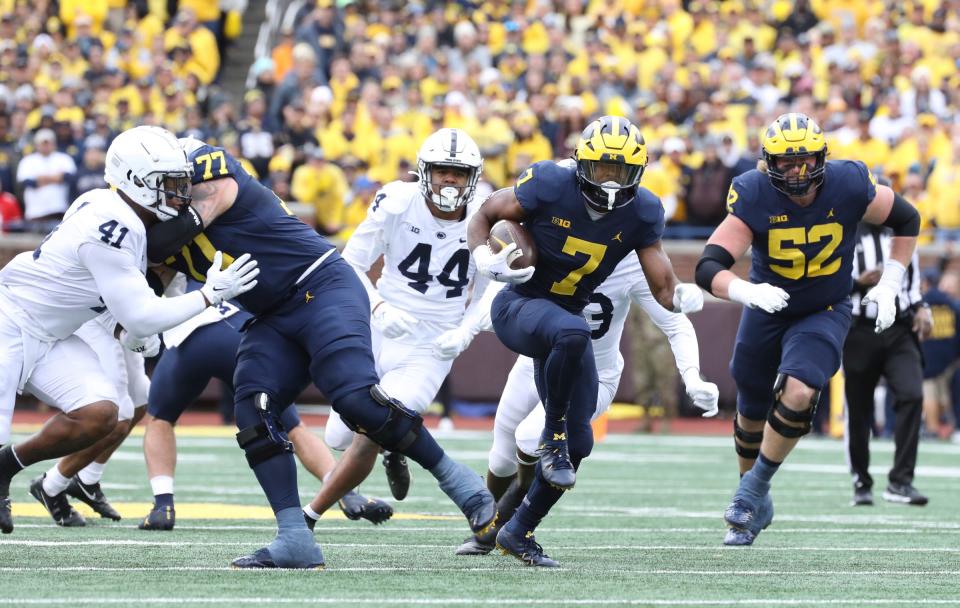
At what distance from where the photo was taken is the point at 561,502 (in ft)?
29.9

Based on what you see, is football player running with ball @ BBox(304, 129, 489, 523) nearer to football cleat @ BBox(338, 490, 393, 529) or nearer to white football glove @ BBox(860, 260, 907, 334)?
football cleat @ BBox(338, 490, 393, 529)

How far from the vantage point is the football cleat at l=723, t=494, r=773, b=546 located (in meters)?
7.00

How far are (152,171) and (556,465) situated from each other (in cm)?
174

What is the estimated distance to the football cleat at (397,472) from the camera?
293 inches

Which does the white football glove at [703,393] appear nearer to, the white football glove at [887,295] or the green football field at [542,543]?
the green football field at [542,543]

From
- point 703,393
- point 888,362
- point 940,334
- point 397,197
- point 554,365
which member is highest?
point 397,197

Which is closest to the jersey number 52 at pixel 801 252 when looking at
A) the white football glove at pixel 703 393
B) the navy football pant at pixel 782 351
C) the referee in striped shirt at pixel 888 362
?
the navy football pant at pixel 782 351

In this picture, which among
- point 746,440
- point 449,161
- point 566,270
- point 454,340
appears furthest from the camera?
point 746,440

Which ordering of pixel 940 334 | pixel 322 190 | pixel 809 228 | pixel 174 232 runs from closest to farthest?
pixel 174 232 < pixel 809 228 < pixel 940 334 < pixel 322 190

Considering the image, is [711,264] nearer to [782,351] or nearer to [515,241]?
[782,351]

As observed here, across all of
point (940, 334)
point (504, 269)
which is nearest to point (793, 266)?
point (504, 269)

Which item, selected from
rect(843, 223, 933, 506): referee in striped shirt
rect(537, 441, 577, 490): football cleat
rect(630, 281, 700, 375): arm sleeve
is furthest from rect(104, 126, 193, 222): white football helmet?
rect(843, 223, 933, 506): referee in striped shirt

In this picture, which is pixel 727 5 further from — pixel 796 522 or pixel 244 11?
pixel 796 522

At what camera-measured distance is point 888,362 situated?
9.55 m
